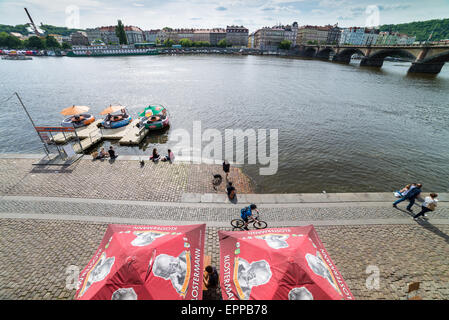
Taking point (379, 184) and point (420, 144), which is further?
point (420, 144)

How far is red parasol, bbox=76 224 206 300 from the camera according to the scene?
15.7 ft

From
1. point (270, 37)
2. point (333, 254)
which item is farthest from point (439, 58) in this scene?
point (270, 37)

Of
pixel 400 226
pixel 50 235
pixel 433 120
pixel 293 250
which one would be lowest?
pixel 433 120

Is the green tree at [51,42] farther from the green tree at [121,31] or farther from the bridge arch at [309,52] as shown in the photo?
the bridge arch at [309,52]

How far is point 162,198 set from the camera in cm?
1233

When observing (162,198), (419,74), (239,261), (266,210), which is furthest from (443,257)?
(419,74)

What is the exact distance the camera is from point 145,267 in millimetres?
5031

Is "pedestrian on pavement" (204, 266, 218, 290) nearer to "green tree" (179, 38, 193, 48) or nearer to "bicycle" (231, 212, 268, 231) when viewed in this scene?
"bicycle" (231, 212, 268, 231)

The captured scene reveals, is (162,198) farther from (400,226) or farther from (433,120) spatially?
(433,120)

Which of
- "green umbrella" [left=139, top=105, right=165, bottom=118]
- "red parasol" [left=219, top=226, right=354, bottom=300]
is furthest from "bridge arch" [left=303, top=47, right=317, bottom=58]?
"red parasol" [left=219, top=226, right=354, bottom=300]

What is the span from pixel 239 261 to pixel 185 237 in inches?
71.2

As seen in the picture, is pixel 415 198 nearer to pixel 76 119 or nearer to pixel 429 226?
pixel 429 226

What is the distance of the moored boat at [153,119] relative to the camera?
82.8ft

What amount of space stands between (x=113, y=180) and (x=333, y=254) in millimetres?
13954
